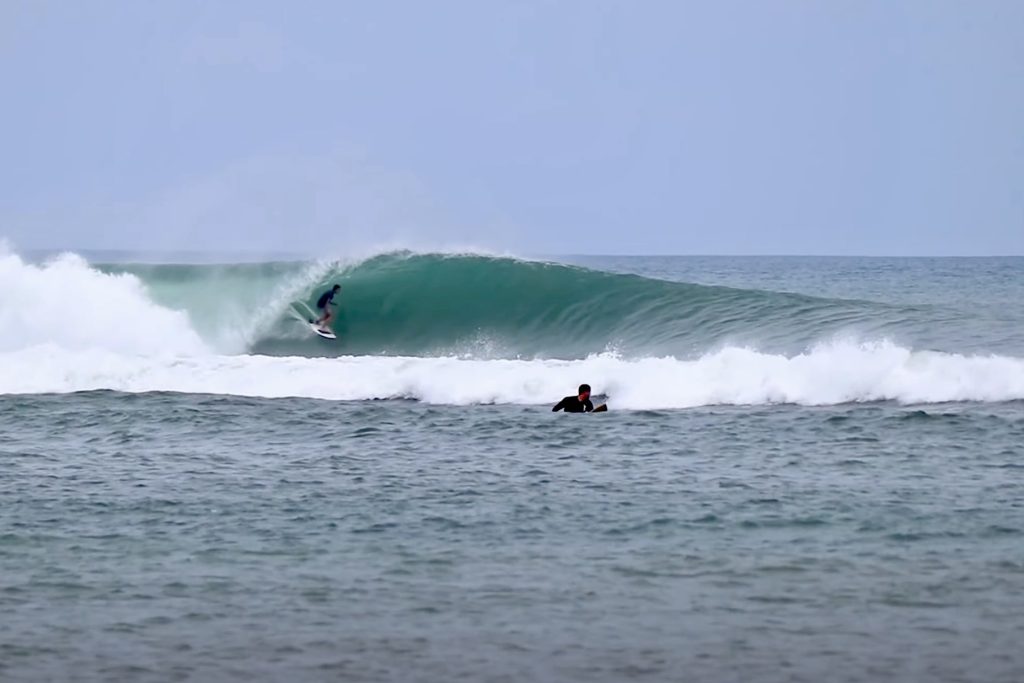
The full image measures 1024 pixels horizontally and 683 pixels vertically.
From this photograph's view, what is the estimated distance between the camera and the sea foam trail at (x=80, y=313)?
2746 cm

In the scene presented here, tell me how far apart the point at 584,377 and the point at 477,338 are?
22.9 ft

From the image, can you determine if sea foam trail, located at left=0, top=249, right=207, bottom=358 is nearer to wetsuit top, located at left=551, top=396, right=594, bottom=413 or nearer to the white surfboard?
the white surfboard

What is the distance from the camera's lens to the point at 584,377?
21.2 metres

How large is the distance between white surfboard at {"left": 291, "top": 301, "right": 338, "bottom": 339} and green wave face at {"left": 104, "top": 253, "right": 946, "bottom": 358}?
167mm

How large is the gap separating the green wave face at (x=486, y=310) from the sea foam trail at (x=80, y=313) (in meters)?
0.85

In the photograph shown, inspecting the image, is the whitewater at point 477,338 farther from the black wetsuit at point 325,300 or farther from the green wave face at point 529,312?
the black wetsuit at point 325,300

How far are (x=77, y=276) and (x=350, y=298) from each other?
18.3ft

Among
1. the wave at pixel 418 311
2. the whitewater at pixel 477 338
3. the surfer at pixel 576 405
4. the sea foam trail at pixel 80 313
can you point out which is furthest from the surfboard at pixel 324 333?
the surfer at pixel 576 405

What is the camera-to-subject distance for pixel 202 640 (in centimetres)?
848

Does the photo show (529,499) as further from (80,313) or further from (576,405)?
(80,313)

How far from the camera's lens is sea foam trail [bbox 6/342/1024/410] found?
19344 mm

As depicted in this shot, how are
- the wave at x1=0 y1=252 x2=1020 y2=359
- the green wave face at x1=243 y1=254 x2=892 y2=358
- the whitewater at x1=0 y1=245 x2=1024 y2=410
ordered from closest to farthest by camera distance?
the whitewater at x1=0 y1=245 x2=1024 y2=410
the green wave face at x1=243 y1=254 x2=892 y2=358
the wave at x1=0 y1=252 x2=1020 y2=359

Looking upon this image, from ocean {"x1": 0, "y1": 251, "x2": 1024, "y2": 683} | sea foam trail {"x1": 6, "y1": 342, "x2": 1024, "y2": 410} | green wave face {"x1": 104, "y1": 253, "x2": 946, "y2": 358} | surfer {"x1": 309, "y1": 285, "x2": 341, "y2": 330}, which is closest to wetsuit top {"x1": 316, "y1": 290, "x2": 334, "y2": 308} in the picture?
surfer {"x1": 309, "y1": 285, "x2": 341, "y2": 330}

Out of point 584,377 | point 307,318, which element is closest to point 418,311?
point 307,318
